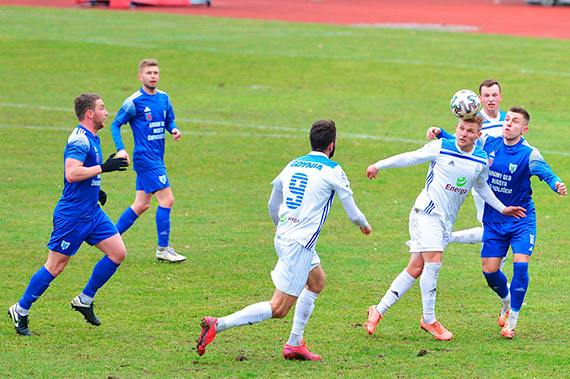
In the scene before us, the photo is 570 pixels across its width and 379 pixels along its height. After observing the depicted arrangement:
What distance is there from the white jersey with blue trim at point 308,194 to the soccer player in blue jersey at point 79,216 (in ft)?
5.51

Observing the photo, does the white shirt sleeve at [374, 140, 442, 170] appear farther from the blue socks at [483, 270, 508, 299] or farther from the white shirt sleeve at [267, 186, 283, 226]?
the blue socks at [483, 270, 508, 299]

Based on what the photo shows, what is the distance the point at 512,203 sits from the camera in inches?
316

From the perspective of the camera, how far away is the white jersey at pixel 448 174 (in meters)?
7.66

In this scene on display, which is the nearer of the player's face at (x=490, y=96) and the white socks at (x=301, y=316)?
the white socks at (x=301, y=316)

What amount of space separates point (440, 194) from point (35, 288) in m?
4.01

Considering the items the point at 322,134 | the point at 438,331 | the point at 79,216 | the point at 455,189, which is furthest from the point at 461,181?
the point at 79,216

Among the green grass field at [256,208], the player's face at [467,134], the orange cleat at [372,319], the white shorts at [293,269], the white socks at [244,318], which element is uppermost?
the player's face at [467,134]

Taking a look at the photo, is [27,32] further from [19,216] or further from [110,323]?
[110,323]

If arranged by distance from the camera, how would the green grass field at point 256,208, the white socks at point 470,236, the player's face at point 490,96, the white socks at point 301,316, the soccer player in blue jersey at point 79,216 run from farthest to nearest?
the player's face at point 490,96 < the white socks at point 470,236 < the soccer player in blue jersey at point 79,216 < the green grass field at point 256,208 < the white socks at point 301,316

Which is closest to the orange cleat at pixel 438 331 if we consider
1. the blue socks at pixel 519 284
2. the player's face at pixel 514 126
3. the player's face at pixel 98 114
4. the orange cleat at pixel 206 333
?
the blue socks at pixel 519 284

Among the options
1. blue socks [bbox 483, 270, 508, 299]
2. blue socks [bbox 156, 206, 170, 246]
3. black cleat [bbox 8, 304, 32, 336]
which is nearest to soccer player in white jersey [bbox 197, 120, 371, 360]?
blue socks [bbox 483, 270, 508, 299]

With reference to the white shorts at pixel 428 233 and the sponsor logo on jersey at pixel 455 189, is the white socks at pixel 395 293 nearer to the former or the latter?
the white shorts at pixel 428 233

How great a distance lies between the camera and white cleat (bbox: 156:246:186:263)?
10141 mm

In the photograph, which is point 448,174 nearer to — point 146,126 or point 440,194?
point 440,194
